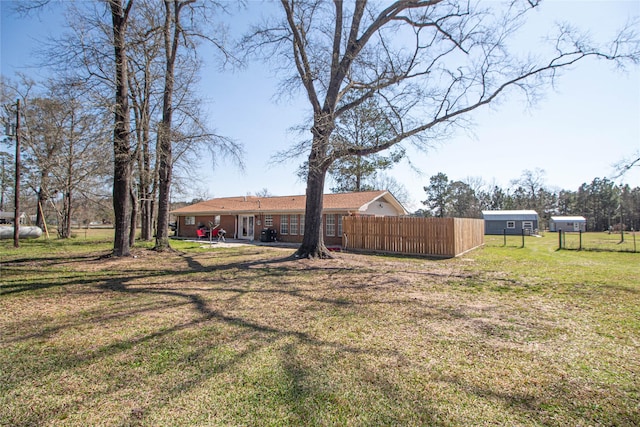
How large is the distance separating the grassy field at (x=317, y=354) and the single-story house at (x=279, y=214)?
11125 mm

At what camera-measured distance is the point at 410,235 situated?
49.1 ft

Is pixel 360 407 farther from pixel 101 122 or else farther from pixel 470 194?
pixel 470 194

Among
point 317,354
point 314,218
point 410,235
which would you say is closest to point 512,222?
point 410,235

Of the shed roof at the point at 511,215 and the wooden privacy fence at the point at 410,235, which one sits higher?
the shed roof at the point at 511,215

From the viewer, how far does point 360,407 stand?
2688 millimetres

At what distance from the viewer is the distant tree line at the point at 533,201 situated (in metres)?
52.4

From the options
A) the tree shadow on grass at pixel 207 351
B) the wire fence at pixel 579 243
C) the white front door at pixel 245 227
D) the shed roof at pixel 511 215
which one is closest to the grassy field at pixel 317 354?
the tree shadow on grass at pixel 207 351

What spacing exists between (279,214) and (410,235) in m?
9.68

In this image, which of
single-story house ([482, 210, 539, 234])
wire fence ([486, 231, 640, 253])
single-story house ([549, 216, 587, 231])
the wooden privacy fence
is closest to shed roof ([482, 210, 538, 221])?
single-story house ([482, 210, 539, 234])

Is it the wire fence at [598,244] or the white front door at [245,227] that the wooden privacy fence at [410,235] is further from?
the white front door at [245,227]

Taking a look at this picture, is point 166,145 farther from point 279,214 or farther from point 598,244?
point 598,244

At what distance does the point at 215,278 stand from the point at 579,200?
74.6 m

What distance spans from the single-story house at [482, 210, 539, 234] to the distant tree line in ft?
36.9

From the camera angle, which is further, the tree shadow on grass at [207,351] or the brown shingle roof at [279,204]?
the brown shingle roof at [279,204]
